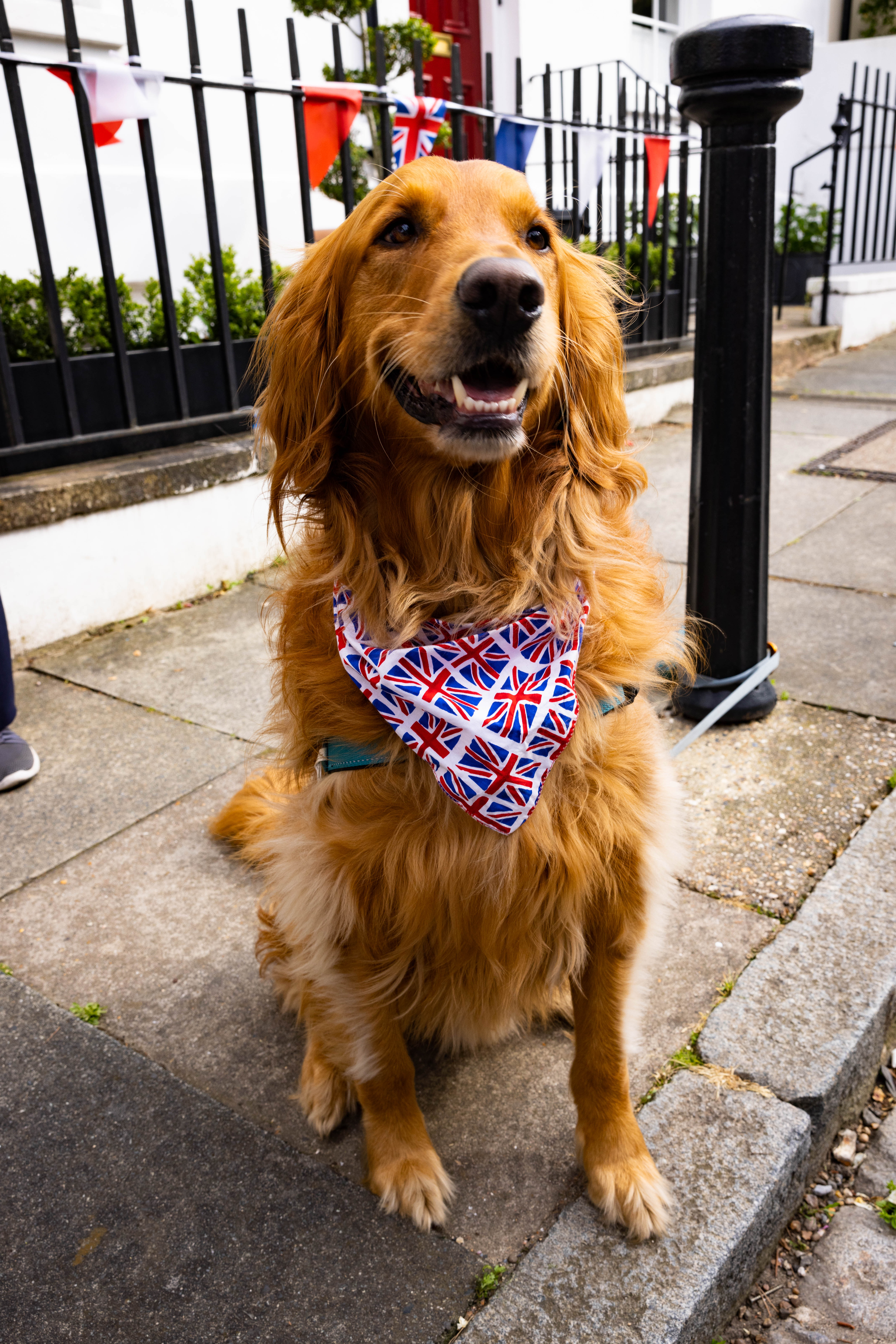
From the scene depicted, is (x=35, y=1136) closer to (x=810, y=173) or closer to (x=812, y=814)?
(x=812, y=814)

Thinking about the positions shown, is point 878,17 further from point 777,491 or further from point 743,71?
point 743,71

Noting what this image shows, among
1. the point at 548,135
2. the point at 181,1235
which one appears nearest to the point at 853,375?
the point at 548,135

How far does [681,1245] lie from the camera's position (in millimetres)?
1645

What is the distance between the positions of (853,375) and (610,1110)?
8.06 meters

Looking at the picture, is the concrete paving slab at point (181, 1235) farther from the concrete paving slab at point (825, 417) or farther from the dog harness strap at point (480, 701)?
the concrete paving slab at point (825, 417)

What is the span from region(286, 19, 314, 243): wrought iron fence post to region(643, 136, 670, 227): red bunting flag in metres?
2.66

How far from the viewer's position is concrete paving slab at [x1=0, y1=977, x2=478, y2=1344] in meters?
1.53

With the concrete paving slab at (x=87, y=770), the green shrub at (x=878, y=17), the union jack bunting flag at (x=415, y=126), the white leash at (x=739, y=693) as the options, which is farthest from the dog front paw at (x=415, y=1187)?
the green shrub at (x=878, y=17)

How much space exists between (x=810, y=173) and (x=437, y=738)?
1460 cm

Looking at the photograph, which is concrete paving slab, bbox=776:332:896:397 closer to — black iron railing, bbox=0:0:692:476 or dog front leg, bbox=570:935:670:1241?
black iron railing, bbox=0:0:692:476

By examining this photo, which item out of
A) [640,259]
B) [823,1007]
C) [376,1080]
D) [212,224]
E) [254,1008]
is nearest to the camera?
[376,1080]

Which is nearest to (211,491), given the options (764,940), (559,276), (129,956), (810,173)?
(129,956)

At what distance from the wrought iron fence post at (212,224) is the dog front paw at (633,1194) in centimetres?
366

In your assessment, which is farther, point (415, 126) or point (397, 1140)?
point (415, 126)
